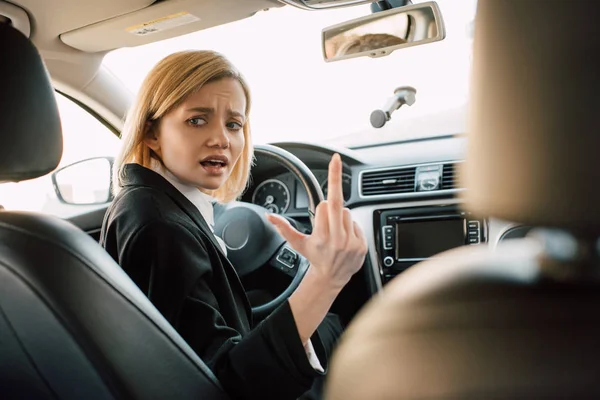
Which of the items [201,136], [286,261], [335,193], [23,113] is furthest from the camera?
[286,261]

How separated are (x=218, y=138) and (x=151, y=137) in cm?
19

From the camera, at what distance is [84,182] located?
343cm

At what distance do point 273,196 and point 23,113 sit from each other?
2.11 meters

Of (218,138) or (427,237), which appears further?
(427,237)

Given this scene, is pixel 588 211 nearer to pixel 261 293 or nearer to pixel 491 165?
pixel 491 165

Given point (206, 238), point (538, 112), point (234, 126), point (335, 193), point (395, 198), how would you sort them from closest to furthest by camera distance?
1. point (538, 112)
2. point (335, 193)
3. point (206, 238)
4. point (234, 126)
5. point (395, 198)

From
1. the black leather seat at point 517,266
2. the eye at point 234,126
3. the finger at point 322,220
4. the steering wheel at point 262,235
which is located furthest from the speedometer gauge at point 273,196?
the black leather seat at point 517,266

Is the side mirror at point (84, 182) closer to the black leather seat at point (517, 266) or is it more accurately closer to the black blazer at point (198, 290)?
the black blazer at point (198, 290)

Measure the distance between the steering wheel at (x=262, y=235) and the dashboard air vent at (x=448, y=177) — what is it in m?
0.66

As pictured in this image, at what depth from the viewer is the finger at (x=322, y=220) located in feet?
3.81

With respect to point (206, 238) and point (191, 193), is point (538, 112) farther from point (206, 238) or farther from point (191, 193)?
point (191, 193)

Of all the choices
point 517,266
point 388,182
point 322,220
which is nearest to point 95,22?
point 388,182

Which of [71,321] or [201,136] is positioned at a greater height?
[201,136]

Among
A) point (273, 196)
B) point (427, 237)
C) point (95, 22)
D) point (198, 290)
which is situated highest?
point (95, 22)
